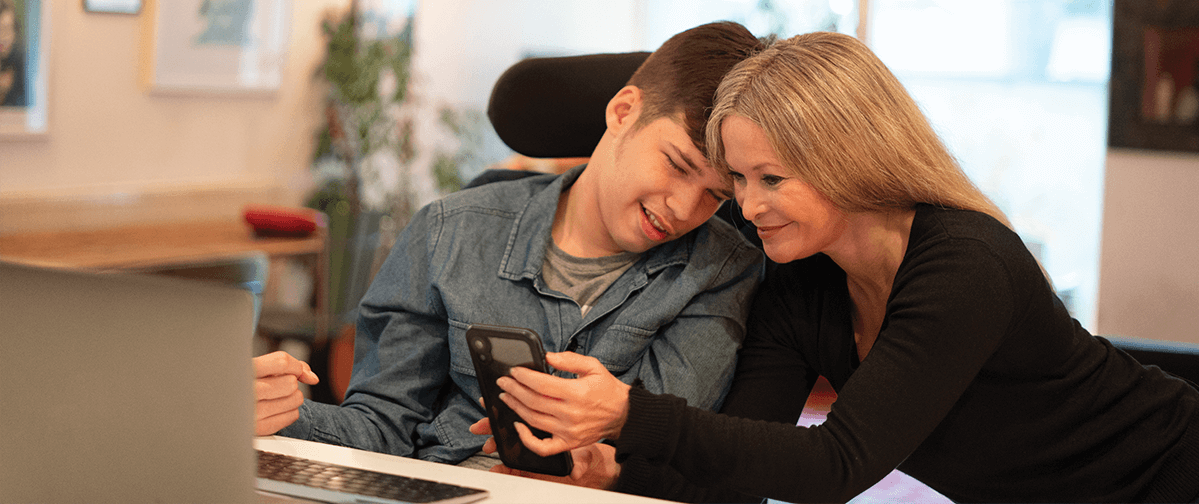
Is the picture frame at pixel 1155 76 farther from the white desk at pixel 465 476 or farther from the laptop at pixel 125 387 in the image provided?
the laptop at pixel 125 387

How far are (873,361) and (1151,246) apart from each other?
252cm

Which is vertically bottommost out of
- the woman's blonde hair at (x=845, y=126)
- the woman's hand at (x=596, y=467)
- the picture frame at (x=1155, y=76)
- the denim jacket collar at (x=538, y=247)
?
the woman's hand at (x=596, y=467)

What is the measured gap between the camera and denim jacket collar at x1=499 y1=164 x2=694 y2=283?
1.32 m

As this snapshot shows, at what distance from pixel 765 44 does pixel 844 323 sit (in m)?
0.37

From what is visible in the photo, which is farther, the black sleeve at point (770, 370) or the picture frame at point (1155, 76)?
the picture frame at point (1155, 76)

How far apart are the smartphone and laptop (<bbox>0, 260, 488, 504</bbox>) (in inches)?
11.6

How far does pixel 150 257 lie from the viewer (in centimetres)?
305

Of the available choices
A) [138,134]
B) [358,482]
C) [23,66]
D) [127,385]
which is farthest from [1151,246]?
[23,66]

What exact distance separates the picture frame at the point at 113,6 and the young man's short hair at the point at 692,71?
112 inches

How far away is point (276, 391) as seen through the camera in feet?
3.53

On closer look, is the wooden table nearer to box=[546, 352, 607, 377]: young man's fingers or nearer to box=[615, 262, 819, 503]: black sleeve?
box=[615, 262, 819, 503]: black sleeve

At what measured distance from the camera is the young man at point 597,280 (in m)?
1.23

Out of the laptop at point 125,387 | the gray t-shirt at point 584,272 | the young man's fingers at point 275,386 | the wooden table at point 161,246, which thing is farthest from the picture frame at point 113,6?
the laptop at point 125,387

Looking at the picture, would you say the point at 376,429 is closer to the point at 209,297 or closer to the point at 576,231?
the point at 576,231
